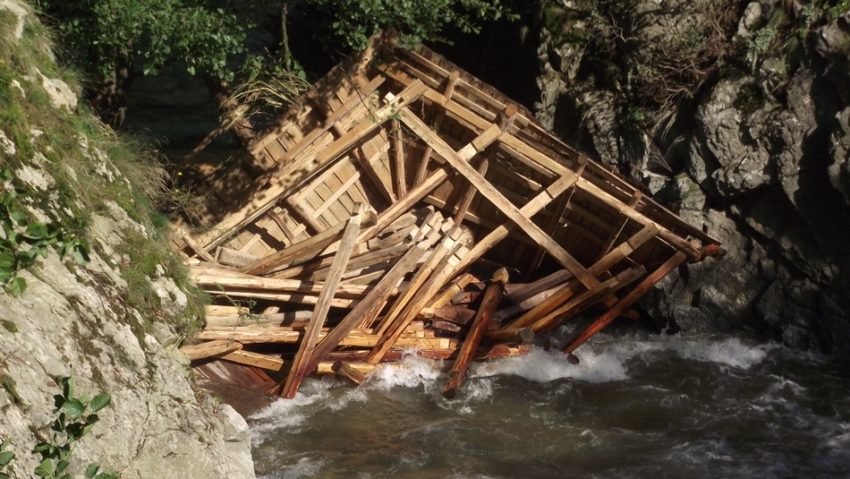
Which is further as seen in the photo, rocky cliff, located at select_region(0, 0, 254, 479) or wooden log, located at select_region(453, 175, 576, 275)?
wooden log, located at select_region(453, 175, 576, 275)

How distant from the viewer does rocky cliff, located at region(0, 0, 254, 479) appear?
4551 millimetres

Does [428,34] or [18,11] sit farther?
[428,34]

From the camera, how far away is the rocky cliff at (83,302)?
4551 mm

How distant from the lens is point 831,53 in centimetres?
1020

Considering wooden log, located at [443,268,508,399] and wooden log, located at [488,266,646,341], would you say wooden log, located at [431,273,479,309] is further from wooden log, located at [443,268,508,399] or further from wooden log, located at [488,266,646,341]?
wooden log, located at [488,266,646,341]

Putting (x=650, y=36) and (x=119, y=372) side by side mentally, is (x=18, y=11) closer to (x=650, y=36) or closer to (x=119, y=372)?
(x=119, y=372)

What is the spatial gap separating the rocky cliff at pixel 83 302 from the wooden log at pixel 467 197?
3.68 meters

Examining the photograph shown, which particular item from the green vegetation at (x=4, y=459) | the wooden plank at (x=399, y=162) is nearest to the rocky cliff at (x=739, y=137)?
the wooden plank at (x=399, y=162)

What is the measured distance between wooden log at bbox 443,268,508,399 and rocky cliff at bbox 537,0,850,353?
213cm

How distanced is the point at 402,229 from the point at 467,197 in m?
0.82

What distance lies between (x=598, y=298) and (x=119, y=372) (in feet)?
20.5

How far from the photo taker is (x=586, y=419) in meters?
8.71

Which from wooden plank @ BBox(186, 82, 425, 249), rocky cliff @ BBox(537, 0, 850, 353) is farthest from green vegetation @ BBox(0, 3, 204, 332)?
rocky cliff @ BBox(537, 0, 850, 353)

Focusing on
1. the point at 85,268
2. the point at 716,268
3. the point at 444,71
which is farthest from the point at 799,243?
the point at 85,268
